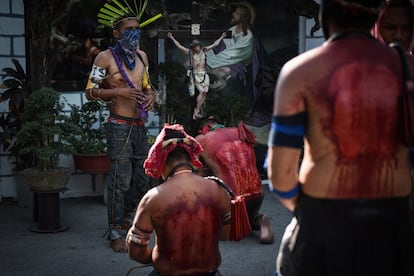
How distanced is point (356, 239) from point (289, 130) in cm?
50

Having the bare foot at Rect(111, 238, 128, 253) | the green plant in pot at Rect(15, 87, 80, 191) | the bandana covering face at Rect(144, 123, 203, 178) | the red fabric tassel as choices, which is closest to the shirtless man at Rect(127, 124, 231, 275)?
the bandana covering face at Rect(144, 123, 203, 178)

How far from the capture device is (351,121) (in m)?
2.19

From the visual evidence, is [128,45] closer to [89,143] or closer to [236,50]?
[89,143]

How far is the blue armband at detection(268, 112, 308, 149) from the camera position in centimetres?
218

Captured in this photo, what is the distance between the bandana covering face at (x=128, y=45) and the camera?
5207 millimetres

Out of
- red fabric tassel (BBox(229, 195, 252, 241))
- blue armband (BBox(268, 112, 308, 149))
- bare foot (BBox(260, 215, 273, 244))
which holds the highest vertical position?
blue armband (BBox(268, 112, 308, 149))

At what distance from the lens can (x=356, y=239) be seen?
7.34 feet

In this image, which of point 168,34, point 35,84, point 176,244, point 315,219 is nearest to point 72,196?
point 35,84

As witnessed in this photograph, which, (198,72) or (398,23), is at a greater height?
(398,23)

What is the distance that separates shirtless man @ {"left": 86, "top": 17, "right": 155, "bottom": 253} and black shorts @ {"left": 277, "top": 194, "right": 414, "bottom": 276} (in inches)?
124

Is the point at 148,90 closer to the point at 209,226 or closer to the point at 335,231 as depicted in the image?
the point at 209,226

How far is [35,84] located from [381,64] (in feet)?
15.3

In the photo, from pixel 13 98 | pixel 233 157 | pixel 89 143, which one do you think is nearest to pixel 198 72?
pixel 89 143

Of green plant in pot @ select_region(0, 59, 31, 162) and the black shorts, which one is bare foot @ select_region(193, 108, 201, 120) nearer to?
green plant in pot @ select_region(0, 59, 31, 162)
